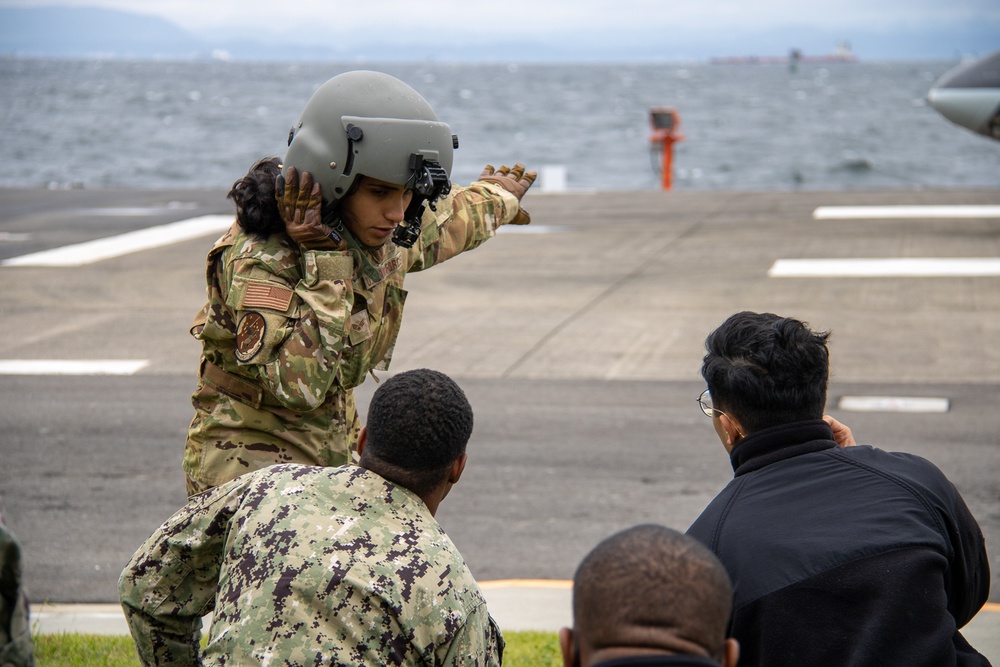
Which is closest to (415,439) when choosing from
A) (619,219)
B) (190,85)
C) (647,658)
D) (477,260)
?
(647,658)

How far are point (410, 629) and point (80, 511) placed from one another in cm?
500

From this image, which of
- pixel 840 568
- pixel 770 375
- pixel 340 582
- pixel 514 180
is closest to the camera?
pixel 340 582

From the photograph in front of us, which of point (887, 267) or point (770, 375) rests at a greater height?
point (770, 375)

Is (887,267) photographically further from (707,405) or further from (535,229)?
(707,405)

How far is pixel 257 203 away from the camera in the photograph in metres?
3.32

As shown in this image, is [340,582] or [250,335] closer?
[340,582]

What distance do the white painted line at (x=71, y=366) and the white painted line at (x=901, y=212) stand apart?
38.3ft

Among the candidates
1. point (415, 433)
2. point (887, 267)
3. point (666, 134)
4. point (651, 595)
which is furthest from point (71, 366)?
point (666, 134)

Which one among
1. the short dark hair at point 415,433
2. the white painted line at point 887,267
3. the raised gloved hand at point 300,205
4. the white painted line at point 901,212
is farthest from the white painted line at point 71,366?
the white painted line at point 901,212

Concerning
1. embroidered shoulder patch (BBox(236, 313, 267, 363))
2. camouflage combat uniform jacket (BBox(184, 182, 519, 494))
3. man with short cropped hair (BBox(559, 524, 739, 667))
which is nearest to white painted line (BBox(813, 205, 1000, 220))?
camouflage combat uniform jacket (BBox(184, 182, 519, 494))

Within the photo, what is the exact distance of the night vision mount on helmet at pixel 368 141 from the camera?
3.31m

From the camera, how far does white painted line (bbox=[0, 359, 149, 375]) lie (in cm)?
1045

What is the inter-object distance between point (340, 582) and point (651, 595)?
2.94ft

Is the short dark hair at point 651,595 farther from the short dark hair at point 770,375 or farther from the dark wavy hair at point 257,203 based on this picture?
the dark wavy hair at point 257,203
